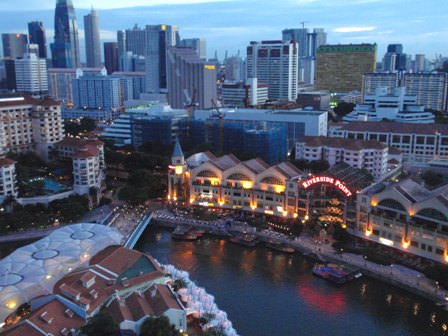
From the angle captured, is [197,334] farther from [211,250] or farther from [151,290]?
[211,250]

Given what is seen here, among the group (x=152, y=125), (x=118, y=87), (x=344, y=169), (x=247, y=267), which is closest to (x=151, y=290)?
(x=247, y=267)

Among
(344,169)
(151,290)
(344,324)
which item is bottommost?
(344,324)

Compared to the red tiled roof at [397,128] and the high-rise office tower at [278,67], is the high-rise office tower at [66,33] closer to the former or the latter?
the high-rise office tower at [278,67]

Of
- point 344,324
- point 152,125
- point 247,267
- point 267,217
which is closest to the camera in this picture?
point 344,324

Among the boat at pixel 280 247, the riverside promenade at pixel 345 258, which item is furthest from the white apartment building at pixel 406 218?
the boat at pixel 280 247

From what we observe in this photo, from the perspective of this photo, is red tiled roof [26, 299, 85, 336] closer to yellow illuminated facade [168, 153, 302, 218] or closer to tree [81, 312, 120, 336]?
tree [81, 312, 120, 336]

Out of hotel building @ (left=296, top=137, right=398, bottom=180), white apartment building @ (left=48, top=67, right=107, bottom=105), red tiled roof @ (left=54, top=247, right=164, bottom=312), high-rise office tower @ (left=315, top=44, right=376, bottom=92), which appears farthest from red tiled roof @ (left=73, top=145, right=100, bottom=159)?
high-rise office tower @ (left=315, top=44, right=376, bottom=92)

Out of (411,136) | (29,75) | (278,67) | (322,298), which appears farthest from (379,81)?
(322,298)
